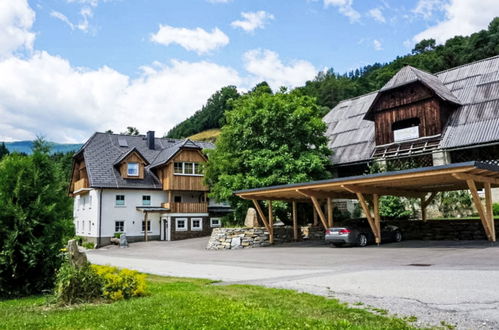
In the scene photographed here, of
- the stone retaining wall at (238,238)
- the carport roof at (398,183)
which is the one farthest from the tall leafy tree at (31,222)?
the stone retaining wall at (238,238)

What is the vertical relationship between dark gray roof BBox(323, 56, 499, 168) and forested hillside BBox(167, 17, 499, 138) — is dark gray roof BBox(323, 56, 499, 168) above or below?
below

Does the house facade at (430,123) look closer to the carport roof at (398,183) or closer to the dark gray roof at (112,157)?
the carport roof at (398,183)

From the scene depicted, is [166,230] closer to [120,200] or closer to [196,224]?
[196,224]

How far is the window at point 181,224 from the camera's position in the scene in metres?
39.6

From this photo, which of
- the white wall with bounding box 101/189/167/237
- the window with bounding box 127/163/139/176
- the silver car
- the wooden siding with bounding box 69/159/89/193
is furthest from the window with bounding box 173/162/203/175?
the silver car

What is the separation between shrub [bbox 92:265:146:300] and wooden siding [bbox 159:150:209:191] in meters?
30.4

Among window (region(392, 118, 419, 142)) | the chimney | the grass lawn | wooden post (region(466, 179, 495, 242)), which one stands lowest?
the grass lawn

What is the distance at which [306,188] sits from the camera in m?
21.2

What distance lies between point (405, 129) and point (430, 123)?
1.71 m

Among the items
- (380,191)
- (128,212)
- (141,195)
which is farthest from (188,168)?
(380,191)

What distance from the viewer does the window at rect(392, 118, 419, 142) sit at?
2983 centimetres

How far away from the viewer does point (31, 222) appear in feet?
37.2

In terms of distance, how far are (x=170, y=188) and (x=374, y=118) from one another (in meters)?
18.8

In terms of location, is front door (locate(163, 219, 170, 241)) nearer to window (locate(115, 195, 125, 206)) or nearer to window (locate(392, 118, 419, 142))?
window (locate(115, 195, 125, 206))
